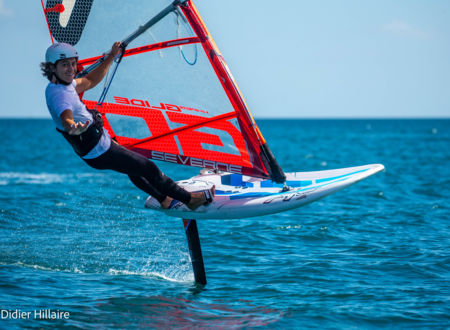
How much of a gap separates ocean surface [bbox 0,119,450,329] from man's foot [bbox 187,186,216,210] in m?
1.21

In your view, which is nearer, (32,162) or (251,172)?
(251,172)

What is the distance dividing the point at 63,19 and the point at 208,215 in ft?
9.51

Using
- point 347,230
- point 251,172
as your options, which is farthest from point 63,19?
point 347,230

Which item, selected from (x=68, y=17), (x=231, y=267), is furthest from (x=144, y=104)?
(x=231, y=267)

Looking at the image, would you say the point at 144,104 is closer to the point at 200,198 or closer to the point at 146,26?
the point at 146,26

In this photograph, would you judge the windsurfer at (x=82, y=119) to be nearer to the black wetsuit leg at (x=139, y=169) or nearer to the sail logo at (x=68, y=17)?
the black wetsuit leg at (x=139, y=169)

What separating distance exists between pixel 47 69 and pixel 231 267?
13.9 feet

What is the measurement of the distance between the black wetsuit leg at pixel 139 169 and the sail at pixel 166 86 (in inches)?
24.5

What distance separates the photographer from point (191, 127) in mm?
6980

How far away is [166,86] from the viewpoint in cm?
686

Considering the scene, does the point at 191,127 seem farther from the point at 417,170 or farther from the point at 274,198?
the point at 417,170

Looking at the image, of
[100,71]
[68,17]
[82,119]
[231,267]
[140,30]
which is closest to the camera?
[82,119]

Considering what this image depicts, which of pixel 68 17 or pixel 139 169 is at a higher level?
pixel 68 17

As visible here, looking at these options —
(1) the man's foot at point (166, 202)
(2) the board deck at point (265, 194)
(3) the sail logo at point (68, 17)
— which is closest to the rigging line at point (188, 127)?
(2) the board deck at point (265, 194)
